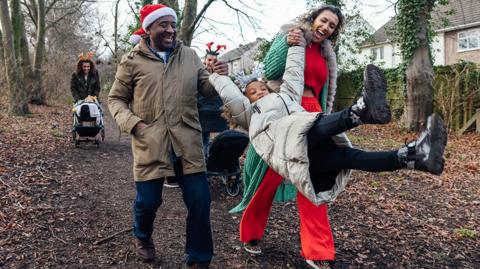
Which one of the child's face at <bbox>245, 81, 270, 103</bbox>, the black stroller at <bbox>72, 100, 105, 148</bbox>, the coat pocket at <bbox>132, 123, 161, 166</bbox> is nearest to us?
the coat pocket at <bbox>132, 123, 161, 166</bbox>

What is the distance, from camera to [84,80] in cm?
986

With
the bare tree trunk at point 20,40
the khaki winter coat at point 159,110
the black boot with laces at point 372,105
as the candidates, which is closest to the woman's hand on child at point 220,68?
the khaki winter coat at point 159,110

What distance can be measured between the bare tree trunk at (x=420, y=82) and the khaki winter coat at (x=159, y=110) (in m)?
12.2

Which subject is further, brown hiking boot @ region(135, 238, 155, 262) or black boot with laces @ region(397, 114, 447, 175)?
brown hiking boot @ region(135, 238, 155, 262)

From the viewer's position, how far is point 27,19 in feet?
94.8

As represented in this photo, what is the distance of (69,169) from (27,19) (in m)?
25.5

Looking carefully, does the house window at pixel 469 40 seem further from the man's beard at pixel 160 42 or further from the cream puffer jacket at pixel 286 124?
the man's beard at pixel 160 42

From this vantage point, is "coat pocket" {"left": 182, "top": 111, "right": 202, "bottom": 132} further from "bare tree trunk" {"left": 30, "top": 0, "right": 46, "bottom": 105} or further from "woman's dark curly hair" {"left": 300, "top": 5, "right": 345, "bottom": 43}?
"bare tree trunk" {"left": 30, "top": 0, "right": 46, "bottom": 105}

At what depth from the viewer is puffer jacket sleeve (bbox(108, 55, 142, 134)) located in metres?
3.43

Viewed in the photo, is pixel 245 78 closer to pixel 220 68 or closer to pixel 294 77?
pixel 220 68

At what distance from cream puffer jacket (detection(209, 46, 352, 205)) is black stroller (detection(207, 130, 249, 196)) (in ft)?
7.18

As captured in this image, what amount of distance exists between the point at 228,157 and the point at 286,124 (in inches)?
116

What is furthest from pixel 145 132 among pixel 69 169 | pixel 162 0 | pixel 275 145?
pixel 162 0

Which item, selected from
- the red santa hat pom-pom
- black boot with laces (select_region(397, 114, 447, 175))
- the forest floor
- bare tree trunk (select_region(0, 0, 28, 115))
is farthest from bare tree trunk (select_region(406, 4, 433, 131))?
bare tree trunk (select_region(0, 0, 28, 115))
